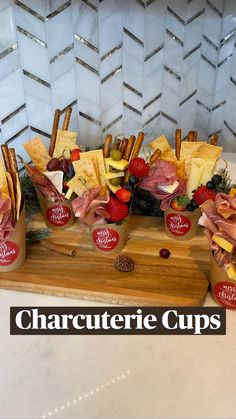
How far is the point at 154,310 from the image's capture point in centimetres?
75

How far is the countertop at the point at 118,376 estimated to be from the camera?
58cm

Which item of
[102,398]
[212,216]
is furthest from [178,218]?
[102,398]

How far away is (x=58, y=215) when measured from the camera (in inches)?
37.5

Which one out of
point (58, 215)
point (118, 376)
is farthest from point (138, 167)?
point (118, 376)

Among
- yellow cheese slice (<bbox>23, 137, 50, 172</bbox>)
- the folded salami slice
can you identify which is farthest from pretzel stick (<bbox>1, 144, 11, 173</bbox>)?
the folded salami slice

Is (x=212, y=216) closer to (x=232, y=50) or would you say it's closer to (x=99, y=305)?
(x=99, y=305)

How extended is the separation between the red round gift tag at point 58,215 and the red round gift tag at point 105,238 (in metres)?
0.12

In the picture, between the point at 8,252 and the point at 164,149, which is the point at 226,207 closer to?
the point at 164,149

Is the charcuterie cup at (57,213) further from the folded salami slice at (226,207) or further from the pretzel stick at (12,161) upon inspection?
the folded salami slice at (226,207)

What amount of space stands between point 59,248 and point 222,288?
353mm

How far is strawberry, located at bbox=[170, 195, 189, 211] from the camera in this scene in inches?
33.9

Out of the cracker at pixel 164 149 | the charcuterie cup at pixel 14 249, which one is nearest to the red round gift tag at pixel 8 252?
the charcuterie cup at pixel 14 249

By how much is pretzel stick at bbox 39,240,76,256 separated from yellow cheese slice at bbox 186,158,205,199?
28 centimetres

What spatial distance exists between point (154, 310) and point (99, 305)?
0.10m
